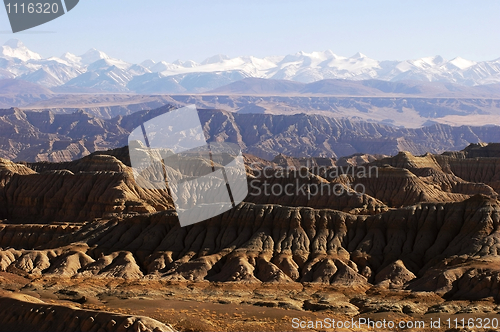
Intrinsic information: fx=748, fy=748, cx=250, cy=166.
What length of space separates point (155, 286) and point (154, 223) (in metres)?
19.5

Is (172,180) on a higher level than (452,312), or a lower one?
lower

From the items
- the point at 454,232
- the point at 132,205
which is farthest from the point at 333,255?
the point at 132,205

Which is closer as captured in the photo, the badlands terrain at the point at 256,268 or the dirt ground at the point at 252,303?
the dirt ground at the point at 252,303

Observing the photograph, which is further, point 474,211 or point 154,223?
point 154,223

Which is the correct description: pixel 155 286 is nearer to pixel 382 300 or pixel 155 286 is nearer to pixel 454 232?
pixel 382 300

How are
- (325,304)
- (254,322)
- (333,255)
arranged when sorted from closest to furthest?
(254,322) < (325,304) < (333,255)

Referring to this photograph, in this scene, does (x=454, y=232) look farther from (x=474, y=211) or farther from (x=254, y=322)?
(x=254, y=322)

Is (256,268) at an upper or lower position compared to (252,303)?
lower

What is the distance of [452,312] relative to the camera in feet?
224

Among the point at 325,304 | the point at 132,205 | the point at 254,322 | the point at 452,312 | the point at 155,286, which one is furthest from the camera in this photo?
the point at 132,205

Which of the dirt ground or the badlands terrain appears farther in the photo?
the badlands terrain

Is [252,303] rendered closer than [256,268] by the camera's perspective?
Yes

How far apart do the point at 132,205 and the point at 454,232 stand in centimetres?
6005

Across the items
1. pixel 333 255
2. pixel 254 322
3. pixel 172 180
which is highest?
pixel 254 322
